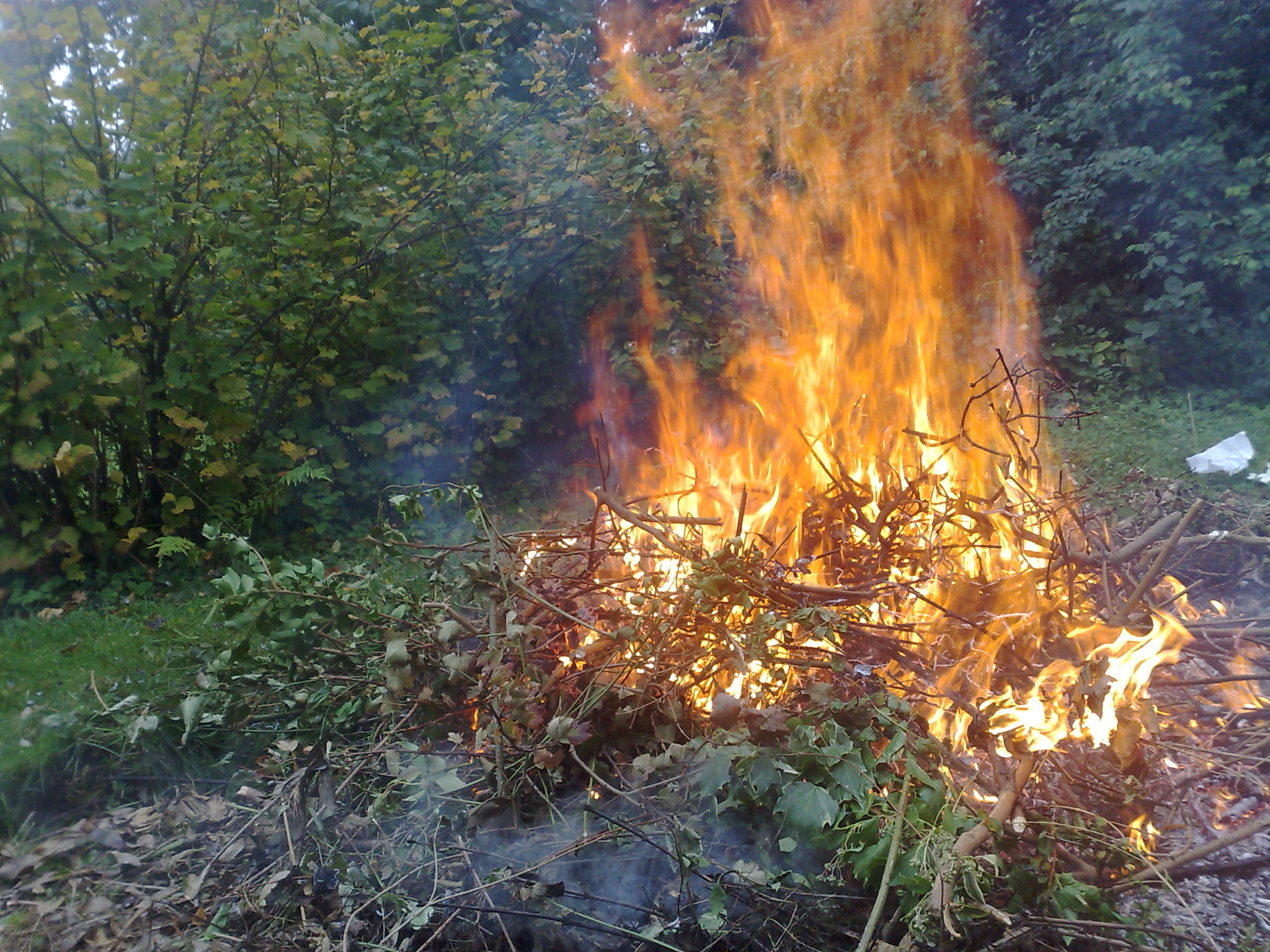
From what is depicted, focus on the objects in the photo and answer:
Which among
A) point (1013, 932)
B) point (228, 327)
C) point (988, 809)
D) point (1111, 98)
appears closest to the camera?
point (1013, 932)

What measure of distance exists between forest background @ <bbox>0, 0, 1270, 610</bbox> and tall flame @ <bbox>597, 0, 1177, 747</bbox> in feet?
1.38

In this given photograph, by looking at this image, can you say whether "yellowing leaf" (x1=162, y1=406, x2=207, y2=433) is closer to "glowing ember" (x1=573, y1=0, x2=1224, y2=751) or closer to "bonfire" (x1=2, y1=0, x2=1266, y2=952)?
"bonfire" (x1=2, y1=0, x2=1266, y2=952)

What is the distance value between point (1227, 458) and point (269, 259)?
629 centimetres

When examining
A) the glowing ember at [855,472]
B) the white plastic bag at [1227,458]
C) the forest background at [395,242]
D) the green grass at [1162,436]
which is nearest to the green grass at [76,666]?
the forest background at [395,242]

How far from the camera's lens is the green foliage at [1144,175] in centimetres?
699

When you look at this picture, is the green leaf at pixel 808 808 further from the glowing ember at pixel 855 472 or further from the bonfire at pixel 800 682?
the glowing ember at pixel 855 472

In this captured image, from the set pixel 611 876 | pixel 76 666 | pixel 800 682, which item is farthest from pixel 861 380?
pixel 76 666

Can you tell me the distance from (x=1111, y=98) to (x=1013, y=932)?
24.6ft

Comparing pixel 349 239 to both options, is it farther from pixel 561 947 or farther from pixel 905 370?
pixel 561 947

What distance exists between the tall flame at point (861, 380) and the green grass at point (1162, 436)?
2.06 feet

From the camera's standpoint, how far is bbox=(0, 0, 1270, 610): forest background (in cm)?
445

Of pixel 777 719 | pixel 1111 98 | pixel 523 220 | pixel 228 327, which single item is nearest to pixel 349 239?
pixel 228 327

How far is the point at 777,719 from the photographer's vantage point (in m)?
2.47

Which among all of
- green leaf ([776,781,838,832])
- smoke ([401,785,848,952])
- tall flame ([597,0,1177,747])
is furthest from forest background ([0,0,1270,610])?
green leaf ([776,781,838,832])
